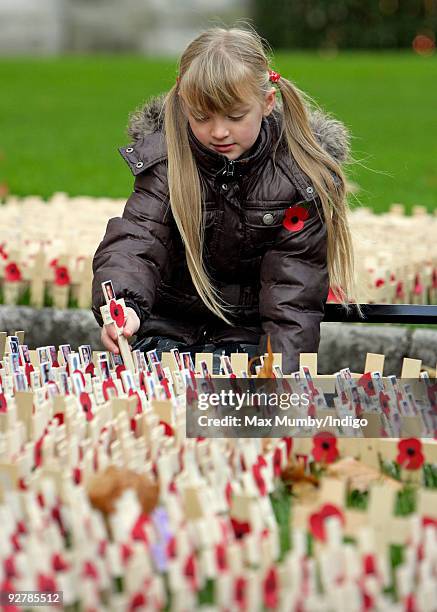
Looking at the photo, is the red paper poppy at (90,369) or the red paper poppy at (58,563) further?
the red paper poppy at (90,369)

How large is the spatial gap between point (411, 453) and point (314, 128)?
165cm

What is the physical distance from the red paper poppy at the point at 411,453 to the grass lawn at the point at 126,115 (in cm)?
172

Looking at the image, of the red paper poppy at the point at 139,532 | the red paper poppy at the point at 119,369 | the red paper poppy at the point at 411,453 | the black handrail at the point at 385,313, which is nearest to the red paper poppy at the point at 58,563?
Result: the red paper poppy at the point at 139,532

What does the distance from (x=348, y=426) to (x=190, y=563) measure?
93cm

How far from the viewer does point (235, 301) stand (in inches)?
172

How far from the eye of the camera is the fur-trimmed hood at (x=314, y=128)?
4.32 meters

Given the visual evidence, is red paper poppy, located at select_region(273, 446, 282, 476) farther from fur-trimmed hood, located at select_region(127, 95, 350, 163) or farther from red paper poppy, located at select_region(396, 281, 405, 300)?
red paper poppy, located at select_region(396, 281, 405, 300)

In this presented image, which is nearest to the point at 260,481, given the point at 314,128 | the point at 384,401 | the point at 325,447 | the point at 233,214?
the point at 325,447

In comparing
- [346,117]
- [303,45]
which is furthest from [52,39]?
[346,117]

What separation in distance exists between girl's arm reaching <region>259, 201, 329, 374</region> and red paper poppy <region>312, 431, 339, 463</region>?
946mm

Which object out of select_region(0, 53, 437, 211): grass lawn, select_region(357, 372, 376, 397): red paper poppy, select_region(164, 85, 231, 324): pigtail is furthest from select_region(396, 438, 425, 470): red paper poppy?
select_region(0, 53, 437, 211): grass lawn

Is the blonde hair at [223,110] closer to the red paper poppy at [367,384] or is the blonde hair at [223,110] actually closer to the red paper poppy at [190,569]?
the red paper poppy at [367,384]

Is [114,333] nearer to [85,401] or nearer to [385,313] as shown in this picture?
[85,401]

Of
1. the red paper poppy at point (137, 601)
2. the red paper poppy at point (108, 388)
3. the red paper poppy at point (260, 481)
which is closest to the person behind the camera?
the red paper poppy at point (137, 601)
